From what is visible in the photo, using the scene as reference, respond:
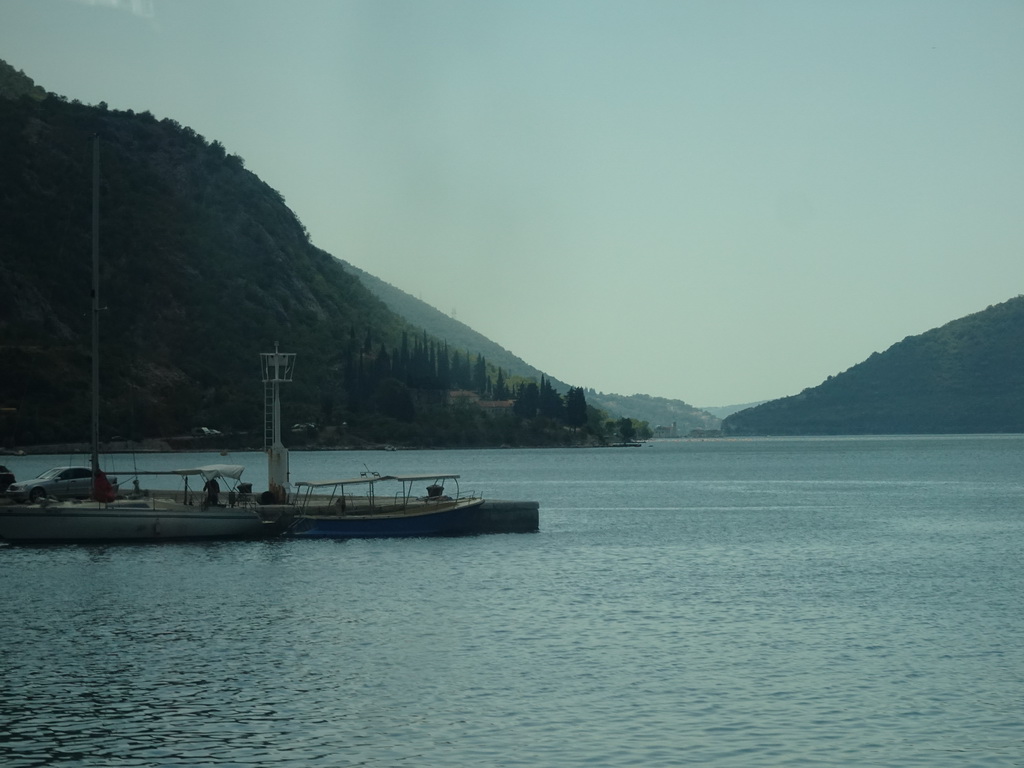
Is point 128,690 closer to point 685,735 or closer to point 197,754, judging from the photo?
point 197,754

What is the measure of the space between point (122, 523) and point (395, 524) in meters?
14.8

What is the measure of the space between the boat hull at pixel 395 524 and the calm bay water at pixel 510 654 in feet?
3.22

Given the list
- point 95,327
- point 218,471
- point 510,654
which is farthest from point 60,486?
point 510,654

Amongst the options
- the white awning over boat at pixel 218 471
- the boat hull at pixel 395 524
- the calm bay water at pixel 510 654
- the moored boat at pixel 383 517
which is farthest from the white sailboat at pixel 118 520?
the moored boat at pixel 383 517

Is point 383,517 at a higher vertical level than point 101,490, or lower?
lower

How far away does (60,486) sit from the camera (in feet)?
258

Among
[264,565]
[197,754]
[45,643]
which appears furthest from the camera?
[264,565]

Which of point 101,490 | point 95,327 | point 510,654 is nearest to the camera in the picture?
point 510,654

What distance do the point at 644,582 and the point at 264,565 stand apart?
18452 mm

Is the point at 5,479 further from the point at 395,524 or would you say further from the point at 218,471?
the point at 395,524

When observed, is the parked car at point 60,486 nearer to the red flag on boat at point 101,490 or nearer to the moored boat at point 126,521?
the red flag on boat at point 101,490

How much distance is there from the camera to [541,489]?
147125 mm

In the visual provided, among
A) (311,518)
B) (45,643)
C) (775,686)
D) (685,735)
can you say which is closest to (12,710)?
(45,643)

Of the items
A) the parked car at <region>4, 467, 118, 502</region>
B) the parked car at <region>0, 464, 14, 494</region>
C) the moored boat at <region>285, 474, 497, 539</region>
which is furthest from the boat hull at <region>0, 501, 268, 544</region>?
the parked car at <region>0, 464, 14, 494</region>
